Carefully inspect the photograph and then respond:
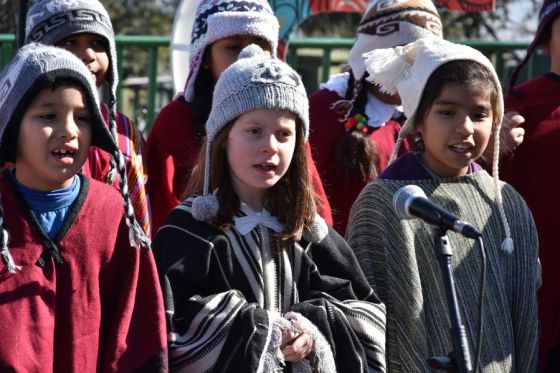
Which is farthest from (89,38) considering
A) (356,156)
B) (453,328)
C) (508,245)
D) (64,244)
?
(453,328)

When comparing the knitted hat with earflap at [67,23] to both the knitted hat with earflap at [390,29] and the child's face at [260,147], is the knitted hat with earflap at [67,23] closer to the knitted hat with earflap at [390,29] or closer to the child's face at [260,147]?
the child's face at [260,147]

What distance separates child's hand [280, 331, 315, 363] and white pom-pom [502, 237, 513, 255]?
872 millimetres

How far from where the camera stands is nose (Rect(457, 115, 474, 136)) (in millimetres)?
4453

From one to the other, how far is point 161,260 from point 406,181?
98 cm

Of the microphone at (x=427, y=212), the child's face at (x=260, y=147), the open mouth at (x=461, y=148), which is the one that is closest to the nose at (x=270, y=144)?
the child's face at (x=260, y=147)

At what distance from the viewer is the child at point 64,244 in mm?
3688

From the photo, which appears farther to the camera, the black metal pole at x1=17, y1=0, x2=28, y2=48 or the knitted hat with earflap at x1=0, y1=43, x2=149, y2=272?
the black metal pole at x1=17, y1=0, x2=28, y2=48

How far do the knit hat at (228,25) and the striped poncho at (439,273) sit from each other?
3.37 feet

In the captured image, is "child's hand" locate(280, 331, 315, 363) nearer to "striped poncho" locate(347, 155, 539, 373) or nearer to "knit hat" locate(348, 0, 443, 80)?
"striped poncho" locate(347, 155, 539, 373)

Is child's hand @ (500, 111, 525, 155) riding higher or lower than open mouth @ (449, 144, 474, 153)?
lower

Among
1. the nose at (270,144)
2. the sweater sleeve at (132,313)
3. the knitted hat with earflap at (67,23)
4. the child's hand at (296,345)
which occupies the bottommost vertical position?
the child's hand at (296,345)

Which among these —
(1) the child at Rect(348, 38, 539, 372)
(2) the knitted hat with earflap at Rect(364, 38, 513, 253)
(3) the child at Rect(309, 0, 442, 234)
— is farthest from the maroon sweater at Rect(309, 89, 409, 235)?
(1) the child at Rect(348, 38, 539, 372)

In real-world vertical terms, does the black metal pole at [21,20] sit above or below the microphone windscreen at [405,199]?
above

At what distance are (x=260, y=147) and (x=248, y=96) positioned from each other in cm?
18
